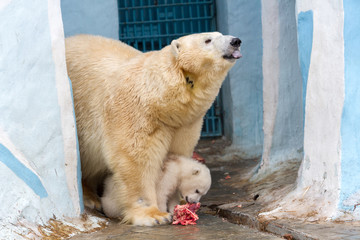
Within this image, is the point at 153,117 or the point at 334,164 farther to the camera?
the point at 153,117

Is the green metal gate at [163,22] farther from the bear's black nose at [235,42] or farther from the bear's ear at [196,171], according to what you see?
the bear's black nose at [235,42]

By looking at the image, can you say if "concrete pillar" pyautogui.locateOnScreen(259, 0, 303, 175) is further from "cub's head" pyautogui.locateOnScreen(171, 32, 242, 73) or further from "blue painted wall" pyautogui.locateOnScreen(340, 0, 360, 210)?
"blue painted wall" pyautogui.locateOnScreen(340, 0, 360, 210)

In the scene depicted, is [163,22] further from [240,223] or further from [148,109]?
[240,223]

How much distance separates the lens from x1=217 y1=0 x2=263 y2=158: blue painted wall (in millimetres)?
6949

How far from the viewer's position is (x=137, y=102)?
4020 mm

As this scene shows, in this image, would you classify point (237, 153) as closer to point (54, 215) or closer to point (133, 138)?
point (133, 138)

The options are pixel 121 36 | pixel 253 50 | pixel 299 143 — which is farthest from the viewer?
pixel 121 36

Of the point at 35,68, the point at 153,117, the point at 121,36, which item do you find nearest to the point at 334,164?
the point at 153,117

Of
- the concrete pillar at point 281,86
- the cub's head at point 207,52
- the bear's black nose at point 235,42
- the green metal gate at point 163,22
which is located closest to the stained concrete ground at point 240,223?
the concrete pillar at point 281,86

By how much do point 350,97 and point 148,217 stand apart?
1543mm

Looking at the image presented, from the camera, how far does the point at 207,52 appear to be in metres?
3.89

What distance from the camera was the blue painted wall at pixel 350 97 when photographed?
3.45 m

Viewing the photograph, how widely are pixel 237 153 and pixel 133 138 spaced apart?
10.4 ft

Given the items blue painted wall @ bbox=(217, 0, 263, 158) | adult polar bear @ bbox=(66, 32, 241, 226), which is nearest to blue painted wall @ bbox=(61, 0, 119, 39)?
blue painted wall @ bbox=(217, 0, 263, 158)
